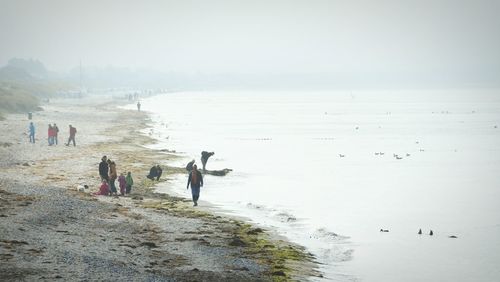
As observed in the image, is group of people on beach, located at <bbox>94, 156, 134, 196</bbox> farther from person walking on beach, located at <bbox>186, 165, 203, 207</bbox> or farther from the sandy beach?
person walking on beach, located at <bbox>186, 165, 203, 207</bbox>

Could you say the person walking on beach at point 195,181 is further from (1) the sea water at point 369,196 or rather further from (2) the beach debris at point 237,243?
(2) the beach debris at point 237,243

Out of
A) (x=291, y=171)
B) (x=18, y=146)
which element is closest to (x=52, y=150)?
(x=18, y=146)

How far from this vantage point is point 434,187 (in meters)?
42.8

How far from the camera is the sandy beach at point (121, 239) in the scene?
59.0ft

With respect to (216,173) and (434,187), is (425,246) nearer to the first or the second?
(434,187)

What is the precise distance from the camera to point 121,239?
2200 centimetres

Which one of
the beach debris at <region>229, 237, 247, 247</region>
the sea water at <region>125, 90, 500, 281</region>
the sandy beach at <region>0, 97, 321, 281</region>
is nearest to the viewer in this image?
the sandy beach at <region>0, 97, 321, 281</region>

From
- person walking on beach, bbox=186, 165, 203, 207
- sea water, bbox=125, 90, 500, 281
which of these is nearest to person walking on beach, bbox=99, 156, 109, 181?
person walking on beach, bbox=186, 165, 203, 207

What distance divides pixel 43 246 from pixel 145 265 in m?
3.79

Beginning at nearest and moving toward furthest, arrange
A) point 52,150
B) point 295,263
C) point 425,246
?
1. point 295,263
2. point 425,246
3. point 52,150

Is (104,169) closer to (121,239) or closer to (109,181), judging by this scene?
(109,181)

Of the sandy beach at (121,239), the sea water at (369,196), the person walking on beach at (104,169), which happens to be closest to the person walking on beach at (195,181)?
the sandy beach at (121,239)

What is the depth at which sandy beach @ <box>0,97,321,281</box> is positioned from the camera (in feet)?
59.0

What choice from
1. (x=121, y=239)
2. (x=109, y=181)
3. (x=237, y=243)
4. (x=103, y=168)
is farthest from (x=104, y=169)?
(x=237, y=243)
